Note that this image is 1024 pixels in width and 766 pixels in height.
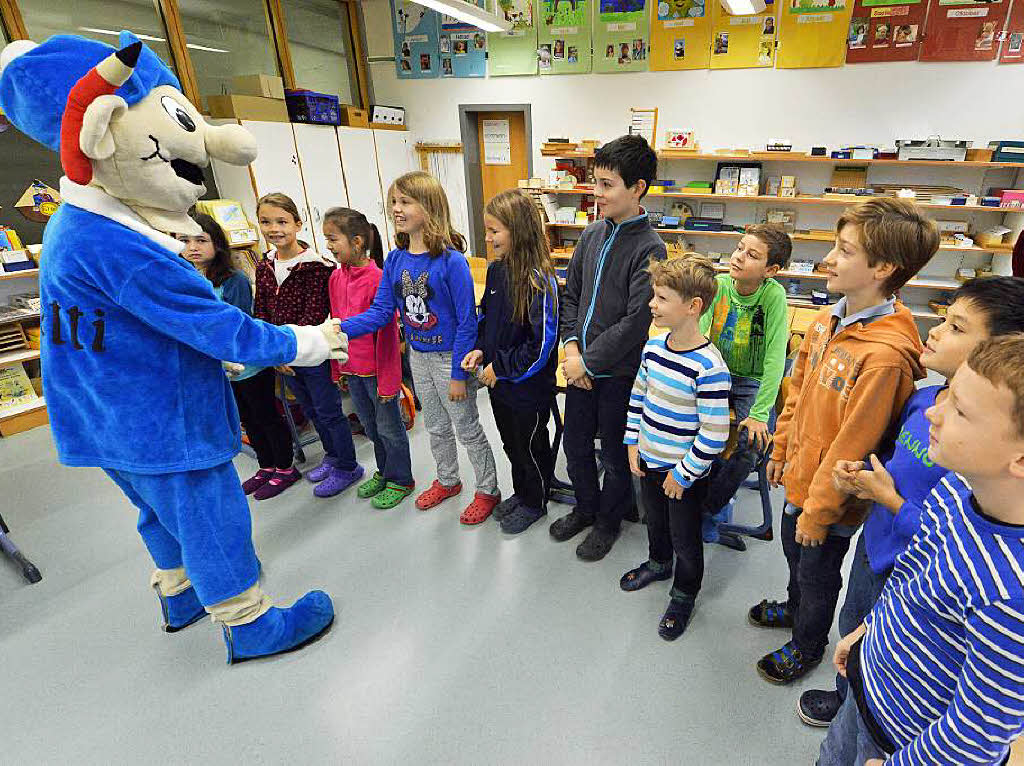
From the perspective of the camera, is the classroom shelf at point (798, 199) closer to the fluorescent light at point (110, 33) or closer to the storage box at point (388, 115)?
the storage box at point (388, 115)

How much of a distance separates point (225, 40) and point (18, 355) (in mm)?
3006

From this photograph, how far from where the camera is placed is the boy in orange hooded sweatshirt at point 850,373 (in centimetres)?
113

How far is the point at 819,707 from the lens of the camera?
1.43 metres

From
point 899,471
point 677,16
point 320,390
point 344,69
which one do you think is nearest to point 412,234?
point 320,390

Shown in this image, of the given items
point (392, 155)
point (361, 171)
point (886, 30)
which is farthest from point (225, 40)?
point (886, 30)

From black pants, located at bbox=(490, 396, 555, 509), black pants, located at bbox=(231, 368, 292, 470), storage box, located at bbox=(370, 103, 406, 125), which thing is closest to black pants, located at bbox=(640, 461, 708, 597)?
black pants, located at bbox=(490, 396, 555, 509)

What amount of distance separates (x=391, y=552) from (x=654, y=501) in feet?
3.63

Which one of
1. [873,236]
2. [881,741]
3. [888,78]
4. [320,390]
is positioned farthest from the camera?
[888,78]

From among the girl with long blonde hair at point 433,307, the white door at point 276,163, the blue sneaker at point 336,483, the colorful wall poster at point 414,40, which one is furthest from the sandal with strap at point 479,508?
the colorful wall poster at point 414,40

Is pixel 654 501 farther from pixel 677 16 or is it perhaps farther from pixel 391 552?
pixel 677 16

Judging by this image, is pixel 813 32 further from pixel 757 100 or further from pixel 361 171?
pixel 361 171

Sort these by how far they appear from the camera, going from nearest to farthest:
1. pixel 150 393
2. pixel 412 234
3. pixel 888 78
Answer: pixel 150 393, pixel 412 234, pixel 888 78

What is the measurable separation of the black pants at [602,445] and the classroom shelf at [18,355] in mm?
3585

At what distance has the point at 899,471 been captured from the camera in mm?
1043
